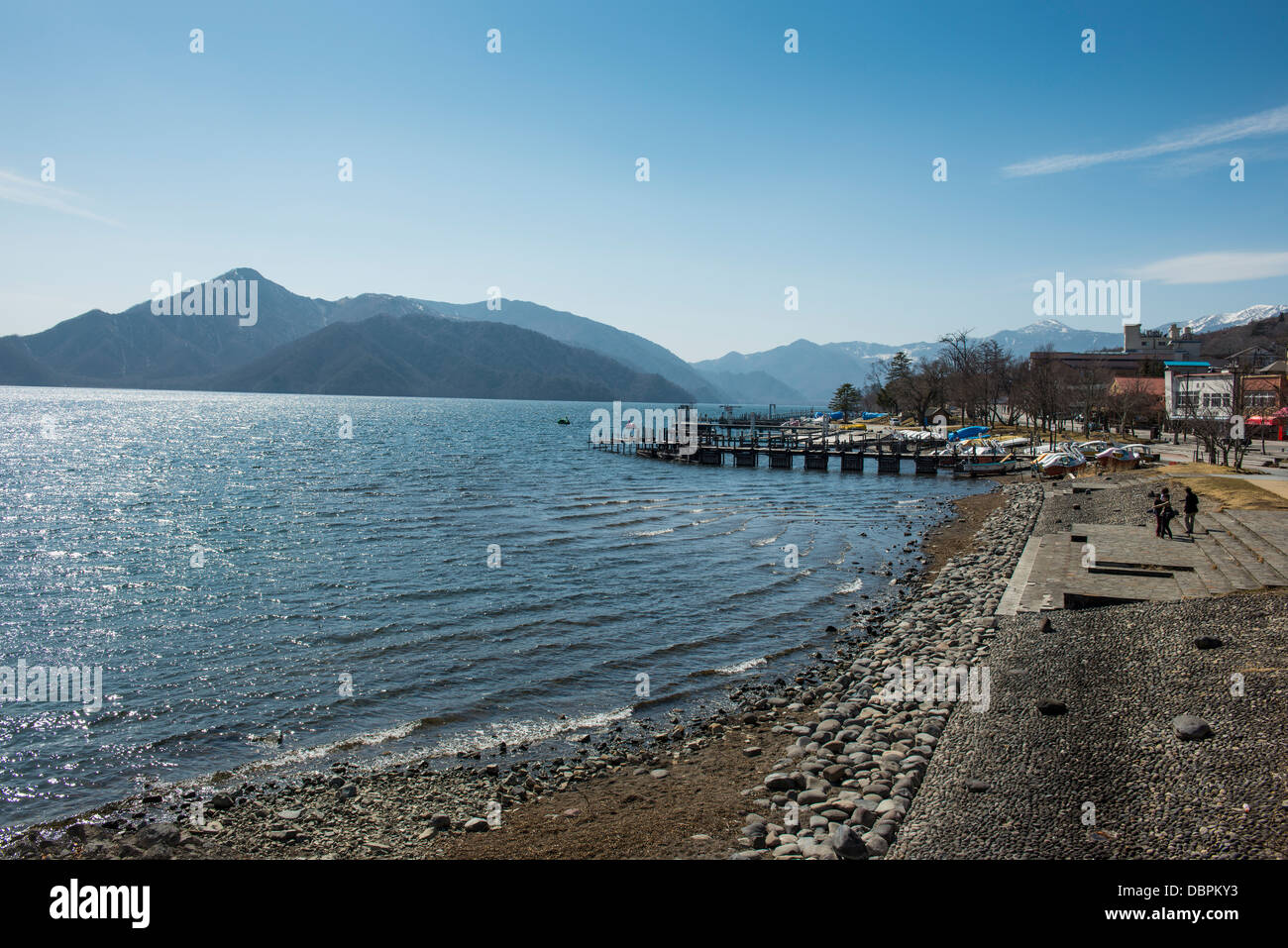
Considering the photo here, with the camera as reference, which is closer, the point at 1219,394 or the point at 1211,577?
the point at 1211,577

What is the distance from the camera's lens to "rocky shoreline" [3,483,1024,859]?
9.45 metres

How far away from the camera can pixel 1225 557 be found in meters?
19.2

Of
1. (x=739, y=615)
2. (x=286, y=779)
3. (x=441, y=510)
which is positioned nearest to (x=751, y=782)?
(x=286, y=779)

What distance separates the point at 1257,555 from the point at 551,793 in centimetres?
1801

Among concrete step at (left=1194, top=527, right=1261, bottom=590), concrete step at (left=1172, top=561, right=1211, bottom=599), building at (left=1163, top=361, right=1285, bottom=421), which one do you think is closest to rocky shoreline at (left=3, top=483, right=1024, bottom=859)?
concrete step at (left=1172, top=561, right=1211, bottom=599)

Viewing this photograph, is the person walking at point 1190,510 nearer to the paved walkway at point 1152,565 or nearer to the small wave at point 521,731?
the paved walkway at point 1152,565

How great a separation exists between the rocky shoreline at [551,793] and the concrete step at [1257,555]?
21.3 ft

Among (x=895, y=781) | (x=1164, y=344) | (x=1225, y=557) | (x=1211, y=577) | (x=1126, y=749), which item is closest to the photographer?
(x=1126, y=749)

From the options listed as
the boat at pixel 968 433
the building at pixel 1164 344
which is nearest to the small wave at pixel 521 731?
the boat at pixel 968 433

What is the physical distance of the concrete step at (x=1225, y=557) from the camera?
16206mm

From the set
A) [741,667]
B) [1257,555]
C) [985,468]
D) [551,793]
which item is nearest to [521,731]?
[551,793]

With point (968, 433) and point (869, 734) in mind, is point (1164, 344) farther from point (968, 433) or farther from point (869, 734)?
point (869, 734)
